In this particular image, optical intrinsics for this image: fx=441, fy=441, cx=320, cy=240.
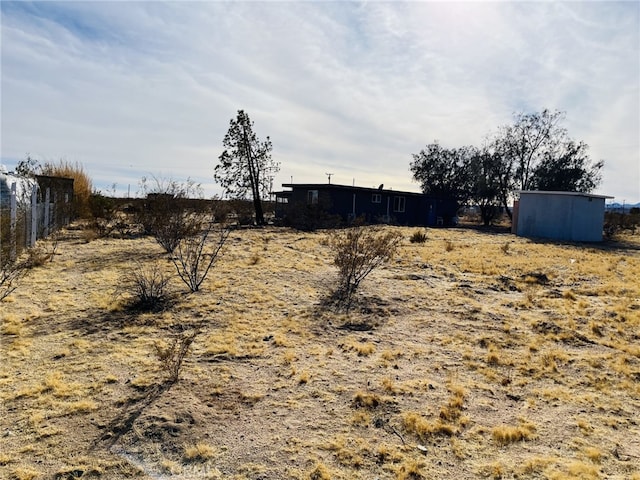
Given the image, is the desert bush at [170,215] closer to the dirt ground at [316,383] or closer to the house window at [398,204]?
the dirt ground at [316,383]

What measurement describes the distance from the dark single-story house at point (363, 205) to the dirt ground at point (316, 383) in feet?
50.6

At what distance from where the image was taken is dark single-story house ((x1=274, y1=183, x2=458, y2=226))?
77.2 ft

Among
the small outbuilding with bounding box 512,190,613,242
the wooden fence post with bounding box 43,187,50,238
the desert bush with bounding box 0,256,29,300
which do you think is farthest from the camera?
the small outbuilding with bounding box 512,190,613,242

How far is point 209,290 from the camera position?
7.53 meters

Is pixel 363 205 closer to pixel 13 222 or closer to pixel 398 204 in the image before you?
pixel 398 204

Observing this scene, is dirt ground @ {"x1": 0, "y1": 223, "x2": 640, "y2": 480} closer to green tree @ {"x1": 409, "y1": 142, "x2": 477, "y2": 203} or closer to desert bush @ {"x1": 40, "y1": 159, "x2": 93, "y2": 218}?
desert bush @ {"x1": 40, "y1": 159, "x2": 93, "y2": 218}

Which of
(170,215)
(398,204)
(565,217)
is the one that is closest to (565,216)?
(565,217)

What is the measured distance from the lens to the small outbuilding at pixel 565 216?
2208 centimetres

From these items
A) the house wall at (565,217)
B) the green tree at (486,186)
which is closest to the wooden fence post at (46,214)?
the house wall at (565,217)

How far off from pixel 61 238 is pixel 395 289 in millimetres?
11108

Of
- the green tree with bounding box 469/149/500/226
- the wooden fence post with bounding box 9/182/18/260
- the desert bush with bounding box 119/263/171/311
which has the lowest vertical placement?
the desert bush with bounding box 119/263/171/311

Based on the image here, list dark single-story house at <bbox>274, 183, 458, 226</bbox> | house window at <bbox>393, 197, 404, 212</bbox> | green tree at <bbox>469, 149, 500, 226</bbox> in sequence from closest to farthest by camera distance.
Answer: dark single-story house at <bbox>274, 183, 458, 226</bbox>, house window at <bbox>393, 197, 404, 212</bbox>, green tree at <bbox>469, 149, 500, 226</bbox>

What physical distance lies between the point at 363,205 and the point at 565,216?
11074 mm

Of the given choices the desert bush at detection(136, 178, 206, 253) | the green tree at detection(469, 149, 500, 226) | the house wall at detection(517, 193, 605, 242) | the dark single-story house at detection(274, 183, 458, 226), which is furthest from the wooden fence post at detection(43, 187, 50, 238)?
the green tree at detection(469, 149, 500, 226)
